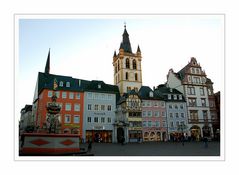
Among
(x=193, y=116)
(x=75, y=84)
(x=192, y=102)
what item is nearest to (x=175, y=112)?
(x=193, y=116)

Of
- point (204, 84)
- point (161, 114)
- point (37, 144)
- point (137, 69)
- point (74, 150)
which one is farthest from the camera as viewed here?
point (137, 69)

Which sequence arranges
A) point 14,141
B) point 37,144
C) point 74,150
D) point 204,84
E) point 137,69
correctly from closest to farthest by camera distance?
point 14,141 < point 37,144 < point 74,150 < point 204,84 < point 137,69

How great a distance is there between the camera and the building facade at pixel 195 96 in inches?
1613

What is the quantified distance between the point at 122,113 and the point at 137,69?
1906 cm

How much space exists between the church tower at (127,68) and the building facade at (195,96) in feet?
34.1

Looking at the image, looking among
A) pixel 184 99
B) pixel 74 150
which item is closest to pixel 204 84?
pixel 184 99

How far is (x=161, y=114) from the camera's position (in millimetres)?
40094

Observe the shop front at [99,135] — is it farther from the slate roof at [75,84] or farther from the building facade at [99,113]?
the slate roof at [75,84]

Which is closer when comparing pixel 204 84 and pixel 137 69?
pixel 204 84

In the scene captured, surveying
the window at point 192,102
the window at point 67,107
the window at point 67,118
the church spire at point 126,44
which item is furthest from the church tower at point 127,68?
the window at point 67,118

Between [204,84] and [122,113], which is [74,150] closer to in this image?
[122,113]

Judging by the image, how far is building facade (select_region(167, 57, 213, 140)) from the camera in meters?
41.0

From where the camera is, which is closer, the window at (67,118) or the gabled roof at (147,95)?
the window at (67,118)

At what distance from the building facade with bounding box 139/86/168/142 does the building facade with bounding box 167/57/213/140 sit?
5.52m
